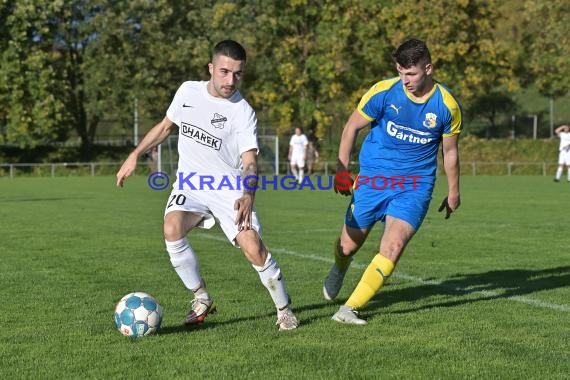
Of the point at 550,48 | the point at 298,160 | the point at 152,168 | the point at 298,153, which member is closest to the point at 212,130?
the point at 298,160

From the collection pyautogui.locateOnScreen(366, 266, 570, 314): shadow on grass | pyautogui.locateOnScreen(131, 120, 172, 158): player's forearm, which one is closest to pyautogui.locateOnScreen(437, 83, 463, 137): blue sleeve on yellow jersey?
pyautogui.locateOnScreen(366, 266, 570, 314): shadow on grass

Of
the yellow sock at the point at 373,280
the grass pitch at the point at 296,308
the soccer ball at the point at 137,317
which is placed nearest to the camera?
the grass pitch at the point at 296,308

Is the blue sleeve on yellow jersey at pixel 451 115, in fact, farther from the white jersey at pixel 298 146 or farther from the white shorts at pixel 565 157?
the white shorts at pixel 565 157

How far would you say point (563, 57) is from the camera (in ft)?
157

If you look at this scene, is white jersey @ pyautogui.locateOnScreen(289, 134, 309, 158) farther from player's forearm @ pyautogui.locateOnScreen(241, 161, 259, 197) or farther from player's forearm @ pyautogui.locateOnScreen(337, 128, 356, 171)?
player's forearm @ pyautogui.locateOnScreen(241, 161, 259, 197)

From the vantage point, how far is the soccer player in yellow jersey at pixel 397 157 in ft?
22.8

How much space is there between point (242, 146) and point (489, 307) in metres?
2.47

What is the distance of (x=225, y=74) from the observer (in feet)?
21.1

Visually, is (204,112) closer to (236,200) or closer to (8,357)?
(236,200)

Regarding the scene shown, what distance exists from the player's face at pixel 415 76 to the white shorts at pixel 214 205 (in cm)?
144

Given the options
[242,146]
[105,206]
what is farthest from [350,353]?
[105,206]

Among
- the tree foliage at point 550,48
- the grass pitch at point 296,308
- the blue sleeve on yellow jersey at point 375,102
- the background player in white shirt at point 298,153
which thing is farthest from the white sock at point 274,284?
the tree foliage at point 550,48

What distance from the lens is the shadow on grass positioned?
7.84m

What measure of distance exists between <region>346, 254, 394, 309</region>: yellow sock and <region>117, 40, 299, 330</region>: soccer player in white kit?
562 millimetres
